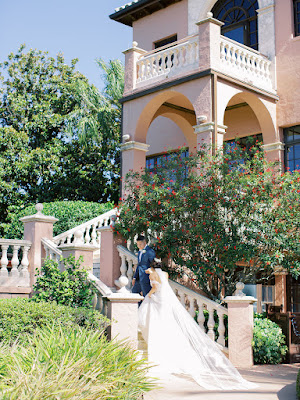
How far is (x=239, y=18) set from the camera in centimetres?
1731

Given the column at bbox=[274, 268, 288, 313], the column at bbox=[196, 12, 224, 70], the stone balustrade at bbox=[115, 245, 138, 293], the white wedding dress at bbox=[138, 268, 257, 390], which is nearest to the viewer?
the white wedding dress at bbox=[138, 268, 257, 390]

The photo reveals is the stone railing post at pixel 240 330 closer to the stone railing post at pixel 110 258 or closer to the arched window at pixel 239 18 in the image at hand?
the stone railing post at pixel 110 258

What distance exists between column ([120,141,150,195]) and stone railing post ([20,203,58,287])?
13.5ft

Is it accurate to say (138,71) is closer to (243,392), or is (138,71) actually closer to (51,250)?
(51,250)

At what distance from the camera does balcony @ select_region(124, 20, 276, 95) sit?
14.1 metres

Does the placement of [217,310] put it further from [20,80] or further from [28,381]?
[20,80]

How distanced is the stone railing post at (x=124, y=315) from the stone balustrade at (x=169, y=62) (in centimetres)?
777

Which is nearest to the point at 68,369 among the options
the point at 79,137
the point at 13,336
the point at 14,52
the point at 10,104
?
the point at 13,336

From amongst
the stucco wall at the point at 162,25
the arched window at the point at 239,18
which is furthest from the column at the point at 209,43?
the stucco wall at the point at 162,25

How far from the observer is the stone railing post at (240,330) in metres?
9.72

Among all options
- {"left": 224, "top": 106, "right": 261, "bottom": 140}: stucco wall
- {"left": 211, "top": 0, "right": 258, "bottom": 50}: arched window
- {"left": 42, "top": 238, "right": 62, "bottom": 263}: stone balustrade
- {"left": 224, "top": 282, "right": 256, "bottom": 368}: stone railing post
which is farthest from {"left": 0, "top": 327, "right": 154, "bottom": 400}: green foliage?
{"left": 211, "top": 0, "right": 258, "bottom": 50}: arched window

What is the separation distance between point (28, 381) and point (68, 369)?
416mm

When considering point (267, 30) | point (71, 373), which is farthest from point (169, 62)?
point (71, 373)

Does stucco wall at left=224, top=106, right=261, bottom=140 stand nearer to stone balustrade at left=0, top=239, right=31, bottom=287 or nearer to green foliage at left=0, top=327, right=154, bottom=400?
stone balustrade at left=0, top=239, right=31, bottom=287
